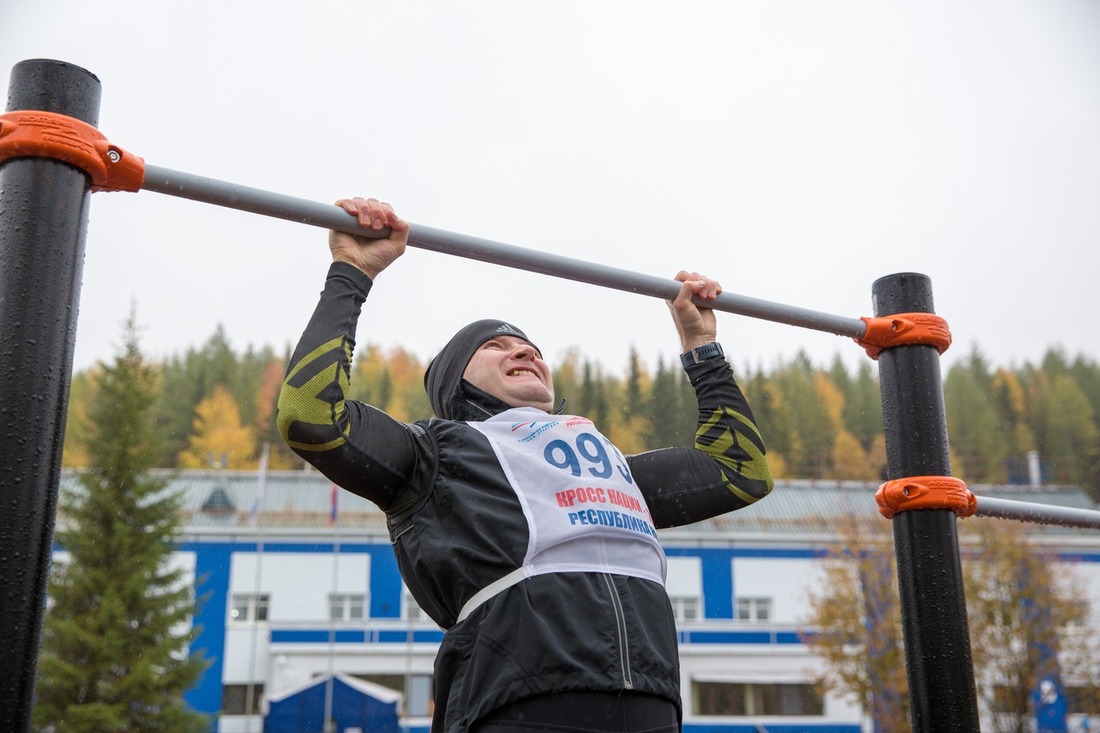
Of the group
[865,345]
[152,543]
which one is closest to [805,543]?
[152,543]

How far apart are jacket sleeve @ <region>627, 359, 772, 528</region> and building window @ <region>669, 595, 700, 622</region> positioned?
25.0 metres

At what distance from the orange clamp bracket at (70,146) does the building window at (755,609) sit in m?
27.3

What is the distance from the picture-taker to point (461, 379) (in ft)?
8.27

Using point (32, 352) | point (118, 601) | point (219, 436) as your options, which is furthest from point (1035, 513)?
point (219, 436)

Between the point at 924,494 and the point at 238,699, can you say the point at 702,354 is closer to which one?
the point at 924,494

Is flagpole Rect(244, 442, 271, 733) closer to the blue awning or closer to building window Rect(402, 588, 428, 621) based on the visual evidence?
the blue awning

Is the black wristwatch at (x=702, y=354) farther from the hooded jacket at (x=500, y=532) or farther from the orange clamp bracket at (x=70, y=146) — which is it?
the orange clamp bracket at (x=70, y=146)

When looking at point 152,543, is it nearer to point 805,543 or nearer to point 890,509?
point 805,543

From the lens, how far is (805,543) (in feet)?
93.0

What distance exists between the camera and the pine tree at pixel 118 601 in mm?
20219

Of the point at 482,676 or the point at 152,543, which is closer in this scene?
the point at 482,676

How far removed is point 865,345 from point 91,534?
72.2ft

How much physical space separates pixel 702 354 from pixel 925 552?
0.70 metres

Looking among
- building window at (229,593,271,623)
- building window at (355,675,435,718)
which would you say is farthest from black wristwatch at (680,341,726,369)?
building window at (229,593,271,623)
